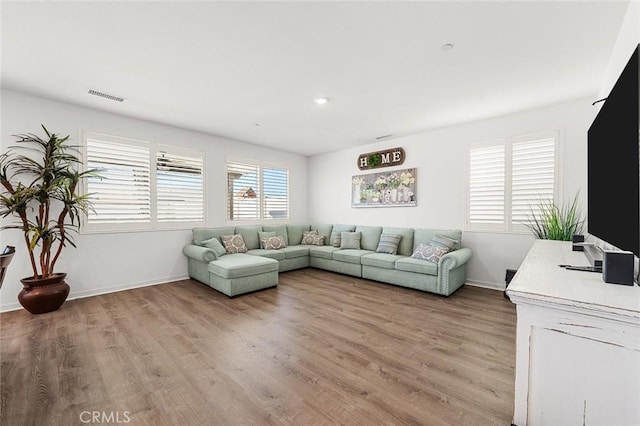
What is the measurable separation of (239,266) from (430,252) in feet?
9.26

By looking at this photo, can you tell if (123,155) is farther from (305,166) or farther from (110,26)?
(305,166)

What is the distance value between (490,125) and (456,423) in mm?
4062

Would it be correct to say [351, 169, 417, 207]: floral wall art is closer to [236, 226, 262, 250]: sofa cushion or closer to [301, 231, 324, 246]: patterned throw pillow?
[301, 231, 324, 246]: patterned throw pillow

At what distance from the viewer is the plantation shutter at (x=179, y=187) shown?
14.6 feet

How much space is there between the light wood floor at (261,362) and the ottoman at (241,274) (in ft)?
0.89

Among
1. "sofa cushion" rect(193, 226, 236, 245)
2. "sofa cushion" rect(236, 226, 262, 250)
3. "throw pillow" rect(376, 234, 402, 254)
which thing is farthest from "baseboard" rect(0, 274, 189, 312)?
"throw pillow" rect(376, 234, 402, 254)

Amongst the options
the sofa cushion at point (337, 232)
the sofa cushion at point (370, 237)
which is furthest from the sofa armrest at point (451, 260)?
the sofa cushion at point (337, 232)

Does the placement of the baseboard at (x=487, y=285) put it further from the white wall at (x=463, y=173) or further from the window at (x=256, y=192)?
the window at (x=256, y=192)

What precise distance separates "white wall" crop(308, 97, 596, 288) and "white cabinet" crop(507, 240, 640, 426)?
10.1 feet

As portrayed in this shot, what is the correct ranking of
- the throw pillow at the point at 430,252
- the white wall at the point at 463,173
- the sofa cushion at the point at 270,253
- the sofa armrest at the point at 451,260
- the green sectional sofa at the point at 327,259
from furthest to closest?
the sofa cushion at the point at 270,253, the throw pillow at the point at 430,252, the green sectional sofa at the point at 327,259, the sofa armrest at the point at 451,260, the white wall at the point at 463,173

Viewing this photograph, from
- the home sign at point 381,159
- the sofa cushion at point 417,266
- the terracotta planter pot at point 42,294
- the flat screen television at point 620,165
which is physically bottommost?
the terracotta planter pot at point 42,294

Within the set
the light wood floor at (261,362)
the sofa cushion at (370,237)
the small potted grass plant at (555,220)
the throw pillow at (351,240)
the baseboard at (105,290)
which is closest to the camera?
the light wood floor at (261,362)

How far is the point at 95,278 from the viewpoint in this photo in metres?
3.82

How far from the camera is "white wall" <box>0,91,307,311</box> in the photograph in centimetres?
328
